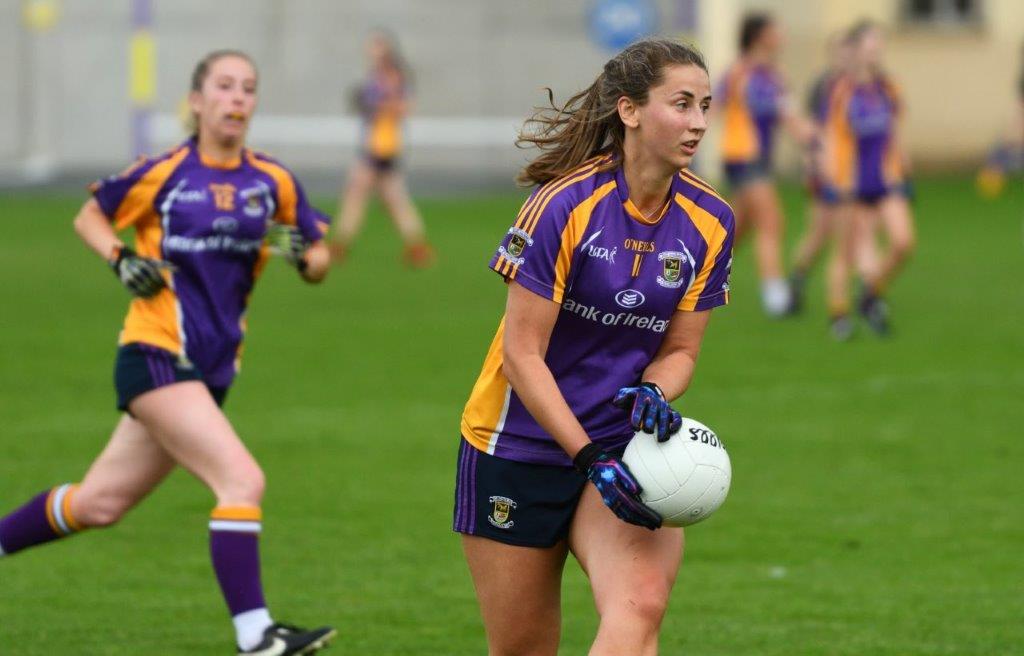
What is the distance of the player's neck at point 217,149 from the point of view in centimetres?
694

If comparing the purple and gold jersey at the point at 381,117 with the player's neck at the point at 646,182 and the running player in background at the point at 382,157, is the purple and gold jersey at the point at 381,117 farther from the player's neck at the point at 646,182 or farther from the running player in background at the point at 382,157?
the player's neck at the point at 646,182

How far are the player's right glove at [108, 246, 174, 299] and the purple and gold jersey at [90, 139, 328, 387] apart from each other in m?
0.09

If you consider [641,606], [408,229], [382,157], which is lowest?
[408,229]

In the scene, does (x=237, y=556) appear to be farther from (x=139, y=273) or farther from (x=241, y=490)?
(x=139, y=273)

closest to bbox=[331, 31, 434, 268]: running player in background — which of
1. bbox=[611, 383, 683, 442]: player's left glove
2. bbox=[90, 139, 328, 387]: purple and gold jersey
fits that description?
bbox=[90, 139, 328, 387]: purple and gold jersey

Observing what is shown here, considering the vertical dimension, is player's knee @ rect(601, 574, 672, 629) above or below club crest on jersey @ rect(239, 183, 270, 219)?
below

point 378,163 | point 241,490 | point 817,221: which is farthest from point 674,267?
point 378,163

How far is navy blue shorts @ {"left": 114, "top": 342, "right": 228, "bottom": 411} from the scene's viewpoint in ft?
21.7

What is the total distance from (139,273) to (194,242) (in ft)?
0.92

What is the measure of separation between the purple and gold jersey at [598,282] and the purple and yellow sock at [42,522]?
220 centimetres

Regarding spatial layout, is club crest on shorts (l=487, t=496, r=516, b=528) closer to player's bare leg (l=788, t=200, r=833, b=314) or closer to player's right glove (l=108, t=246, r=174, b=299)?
player's right glove (l=108, t=246, r=174, b=299)

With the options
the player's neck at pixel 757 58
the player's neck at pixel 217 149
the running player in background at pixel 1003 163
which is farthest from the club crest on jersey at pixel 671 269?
the running player in background at pixel 1003 163

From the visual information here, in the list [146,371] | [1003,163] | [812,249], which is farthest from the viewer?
[1003,163]

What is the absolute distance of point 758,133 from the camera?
16.4 meters
